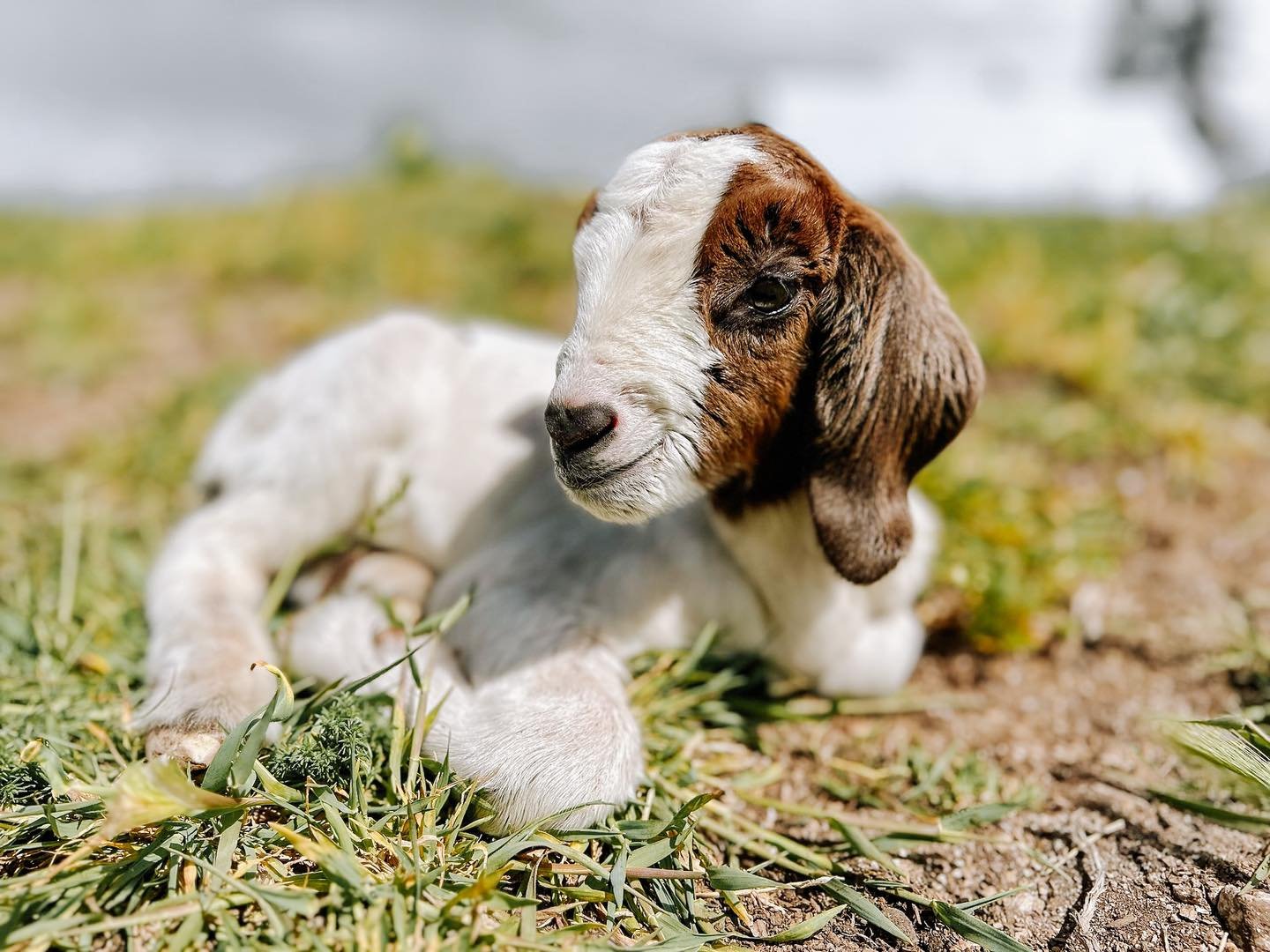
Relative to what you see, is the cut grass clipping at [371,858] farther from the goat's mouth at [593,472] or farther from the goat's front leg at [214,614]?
the goat's mouth at [593,472]

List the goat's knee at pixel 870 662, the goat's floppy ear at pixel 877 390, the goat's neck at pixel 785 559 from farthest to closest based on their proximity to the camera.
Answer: the goat's knee at pixel 870 662 < the goat's neck at pixel 785 559 < the goat's floppy ear at pixel 877 390

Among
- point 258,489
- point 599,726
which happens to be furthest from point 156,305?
point 599,726

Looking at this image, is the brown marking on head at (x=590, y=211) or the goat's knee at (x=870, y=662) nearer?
the brown marking on head at (x=590, y=211)

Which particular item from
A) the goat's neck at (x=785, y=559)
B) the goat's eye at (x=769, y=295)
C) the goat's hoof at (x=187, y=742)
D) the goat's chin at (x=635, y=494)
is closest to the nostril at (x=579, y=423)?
the goat's chin at (x=635, y=494)

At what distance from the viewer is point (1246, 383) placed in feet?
20.6

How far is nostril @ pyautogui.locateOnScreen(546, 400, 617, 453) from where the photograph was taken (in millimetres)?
2475

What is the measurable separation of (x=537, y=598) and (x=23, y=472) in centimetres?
386

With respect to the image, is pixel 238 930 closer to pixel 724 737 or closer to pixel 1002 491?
pixel 724 737

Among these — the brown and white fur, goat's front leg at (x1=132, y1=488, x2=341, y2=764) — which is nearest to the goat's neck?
the brown and white fur

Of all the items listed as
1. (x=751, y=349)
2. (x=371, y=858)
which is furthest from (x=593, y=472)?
(x=371, y=858)

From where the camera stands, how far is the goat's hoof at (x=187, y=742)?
2.67 metres

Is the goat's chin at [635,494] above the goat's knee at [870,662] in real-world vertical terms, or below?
above

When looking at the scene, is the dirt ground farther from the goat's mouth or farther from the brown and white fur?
the goat's mouth

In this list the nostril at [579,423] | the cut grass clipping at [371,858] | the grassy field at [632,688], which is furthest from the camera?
the nostril at [579,423]
